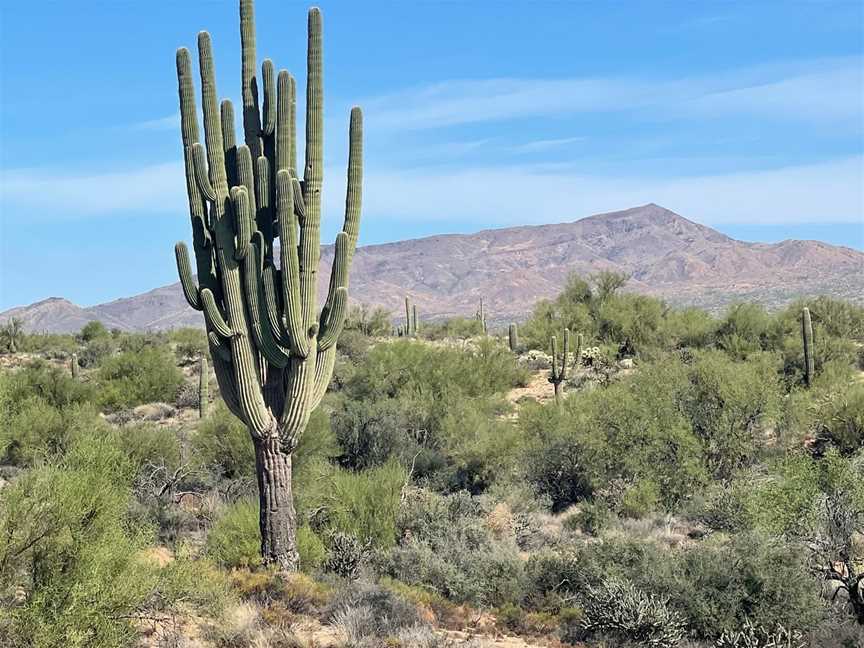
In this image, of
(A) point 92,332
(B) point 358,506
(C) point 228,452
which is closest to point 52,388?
(C) point 228,452

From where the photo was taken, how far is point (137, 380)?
2758 cm

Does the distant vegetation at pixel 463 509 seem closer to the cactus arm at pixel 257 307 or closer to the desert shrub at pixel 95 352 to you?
the cactus arm at pixel 257 307

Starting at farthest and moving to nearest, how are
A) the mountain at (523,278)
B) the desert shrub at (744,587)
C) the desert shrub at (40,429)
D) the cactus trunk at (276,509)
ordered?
the mountain at (523,278)
the desert shrub at (40,429)
the cactus trunk at (276,509)
the desert shrub at (744,587)

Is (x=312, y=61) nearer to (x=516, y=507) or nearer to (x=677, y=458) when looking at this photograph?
(x=516, y=507)

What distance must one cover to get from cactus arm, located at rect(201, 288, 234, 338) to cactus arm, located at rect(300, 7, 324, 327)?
0.93 m

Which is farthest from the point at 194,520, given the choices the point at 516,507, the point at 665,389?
the point at 665,389

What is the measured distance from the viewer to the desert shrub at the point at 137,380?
2678 centimetres

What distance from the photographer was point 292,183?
11.9 m

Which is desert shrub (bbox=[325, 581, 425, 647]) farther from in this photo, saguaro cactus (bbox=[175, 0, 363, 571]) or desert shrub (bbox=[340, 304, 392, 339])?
desert shrub (bbox=[340, 304, 392, 339])

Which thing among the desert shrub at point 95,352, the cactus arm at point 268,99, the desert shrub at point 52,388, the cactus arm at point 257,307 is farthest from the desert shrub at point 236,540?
the desert shrub at point 95,352

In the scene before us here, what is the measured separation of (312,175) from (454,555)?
5.05 m

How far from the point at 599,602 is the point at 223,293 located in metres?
5.58

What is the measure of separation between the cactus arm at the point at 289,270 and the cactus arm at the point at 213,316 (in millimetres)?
711

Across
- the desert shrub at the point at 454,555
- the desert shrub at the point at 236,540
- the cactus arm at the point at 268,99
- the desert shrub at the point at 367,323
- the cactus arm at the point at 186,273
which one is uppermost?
the cactus arm at the point at 268,99
